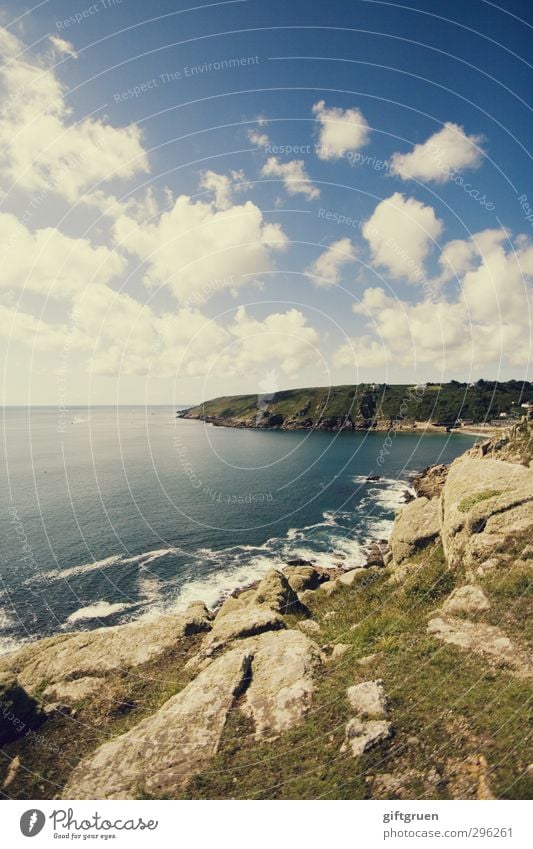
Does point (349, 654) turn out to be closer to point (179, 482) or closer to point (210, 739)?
point (210, 739)

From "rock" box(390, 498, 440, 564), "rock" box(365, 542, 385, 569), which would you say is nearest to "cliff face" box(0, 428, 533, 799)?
"rock" box(390, 498, 440, 564)

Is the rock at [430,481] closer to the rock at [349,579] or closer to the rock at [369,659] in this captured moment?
the rock at [349,579]

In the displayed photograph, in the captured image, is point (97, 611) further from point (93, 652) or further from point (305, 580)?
point (305, 580)

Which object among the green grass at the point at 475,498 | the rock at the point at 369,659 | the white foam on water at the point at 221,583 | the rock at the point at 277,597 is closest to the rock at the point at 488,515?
the green grass at the point at 475,498

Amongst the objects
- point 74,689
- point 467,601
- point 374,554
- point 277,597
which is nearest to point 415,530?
point 277,597
